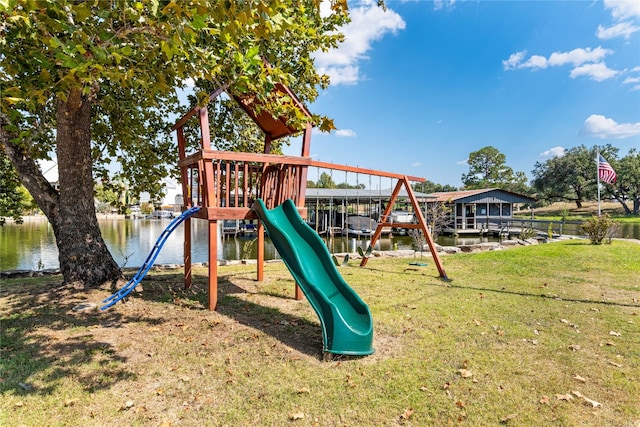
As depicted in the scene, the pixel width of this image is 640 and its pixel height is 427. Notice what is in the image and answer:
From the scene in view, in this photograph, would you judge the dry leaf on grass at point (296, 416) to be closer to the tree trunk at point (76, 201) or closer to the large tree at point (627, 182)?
the tree trunk at point (76, 201)

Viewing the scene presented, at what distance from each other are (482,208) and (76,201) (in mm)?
32448

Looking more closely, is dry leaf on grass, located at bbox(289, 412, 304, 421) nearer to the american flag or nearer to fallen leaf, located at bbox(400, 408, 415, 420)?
fallen leaf, located at bbox(400, 408, 415, 420)

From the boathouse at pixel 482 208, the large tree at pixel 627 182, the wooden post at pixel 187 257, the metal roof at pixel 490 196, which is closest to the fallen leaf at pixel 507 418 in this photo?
the wooden post at pixel 187 257

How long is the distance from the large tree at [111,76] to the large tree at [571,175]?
2015 inches

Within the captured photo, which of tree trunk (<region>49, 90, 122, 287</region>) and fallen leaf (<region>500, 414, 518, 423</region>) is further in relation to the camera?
tree trunk (<region>49, 90, 122, 287</region>)

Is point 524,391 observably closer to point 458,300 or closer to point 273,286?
point 458,300

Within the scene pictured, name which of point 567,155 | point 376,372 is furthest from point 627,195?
point 376,372

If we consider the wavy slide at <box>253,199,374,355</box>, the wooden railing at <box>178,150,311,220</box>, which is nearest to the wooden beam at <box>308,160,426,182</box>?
the wooden railing at <box>178,150,311,220</box>

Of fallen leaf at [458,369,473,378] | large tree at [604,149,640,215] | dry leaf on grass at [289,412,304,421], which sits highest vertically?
large tree at [604,149,640,215]

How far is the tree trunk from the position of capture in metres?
5.66

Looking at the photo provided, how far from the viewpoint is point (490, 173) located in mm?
64812

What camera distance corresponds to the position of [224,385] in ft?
10.2

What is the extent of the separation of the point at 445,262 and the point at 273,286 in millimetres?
5661

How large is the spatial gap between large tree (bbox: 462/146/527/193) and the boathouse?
29.1 m
